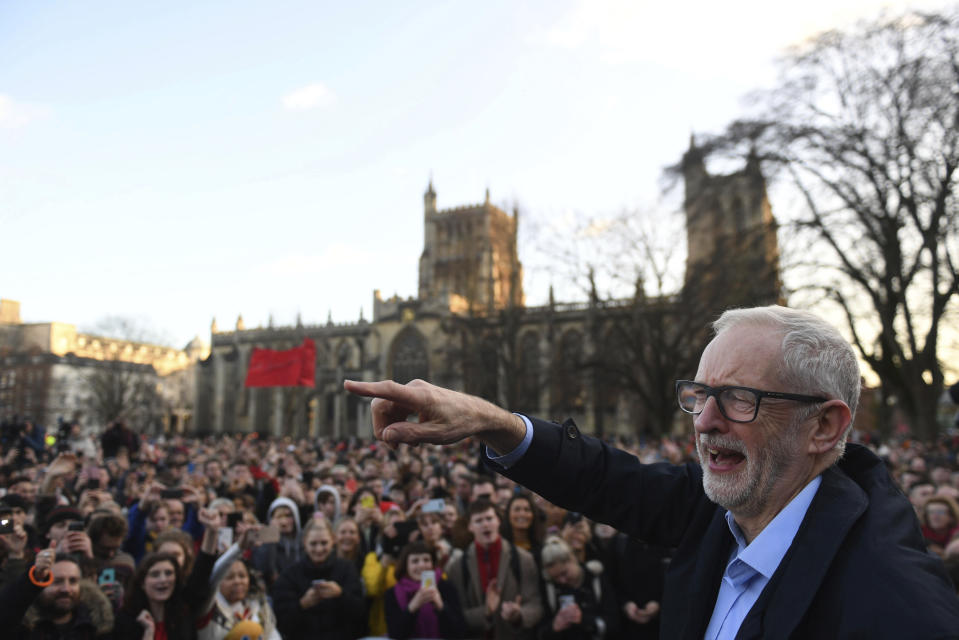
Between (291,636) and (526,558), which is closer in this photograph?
(291,636)

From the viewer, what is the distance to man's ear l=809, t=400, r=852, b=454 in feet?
5.52

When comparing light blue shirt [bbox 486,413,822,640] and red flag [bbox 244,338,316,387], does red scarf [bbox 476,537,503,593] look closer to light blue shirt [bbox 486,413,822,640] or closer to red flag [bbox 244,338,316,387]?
light blue shirt [bbox 486,413,822,640]

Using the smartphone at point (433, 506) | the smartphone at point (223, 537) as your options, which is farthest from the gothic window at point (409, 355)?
the smartphone at point (223, 537)

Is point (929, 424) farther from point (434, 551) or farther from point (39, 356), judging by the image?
point (39, 356)

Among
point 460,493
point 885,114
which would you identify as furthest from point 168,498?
point 885,114

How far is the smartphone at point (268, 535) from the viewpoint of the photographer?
6320mm

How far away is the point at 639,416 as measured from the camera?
140 ft

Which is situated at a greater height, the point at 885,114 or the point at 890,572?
the point at 885,114

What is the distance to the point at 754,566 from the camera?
1.63 metres

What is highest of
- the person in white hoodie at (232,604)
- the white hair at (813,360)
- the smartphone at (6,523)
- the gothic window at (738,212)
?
the gothic window at (738,212)

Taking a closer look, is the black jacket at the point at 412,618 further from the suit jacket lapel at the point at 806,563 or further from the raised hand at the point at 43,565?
the suit jacket lapel at the point at 806,563

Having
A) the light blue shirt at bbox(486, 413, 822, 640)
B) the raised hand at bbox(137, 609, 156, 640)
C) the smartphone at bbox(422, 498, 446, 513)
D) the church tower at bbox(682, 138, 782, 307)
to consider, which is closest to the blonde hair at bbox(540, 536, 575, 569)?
the smartphone at bbox(422, 498, 446, 513)

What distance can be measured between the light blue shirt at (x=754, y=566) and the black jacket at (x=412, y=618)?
11.7 feet

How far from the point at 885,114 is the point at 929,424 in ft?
25.0
